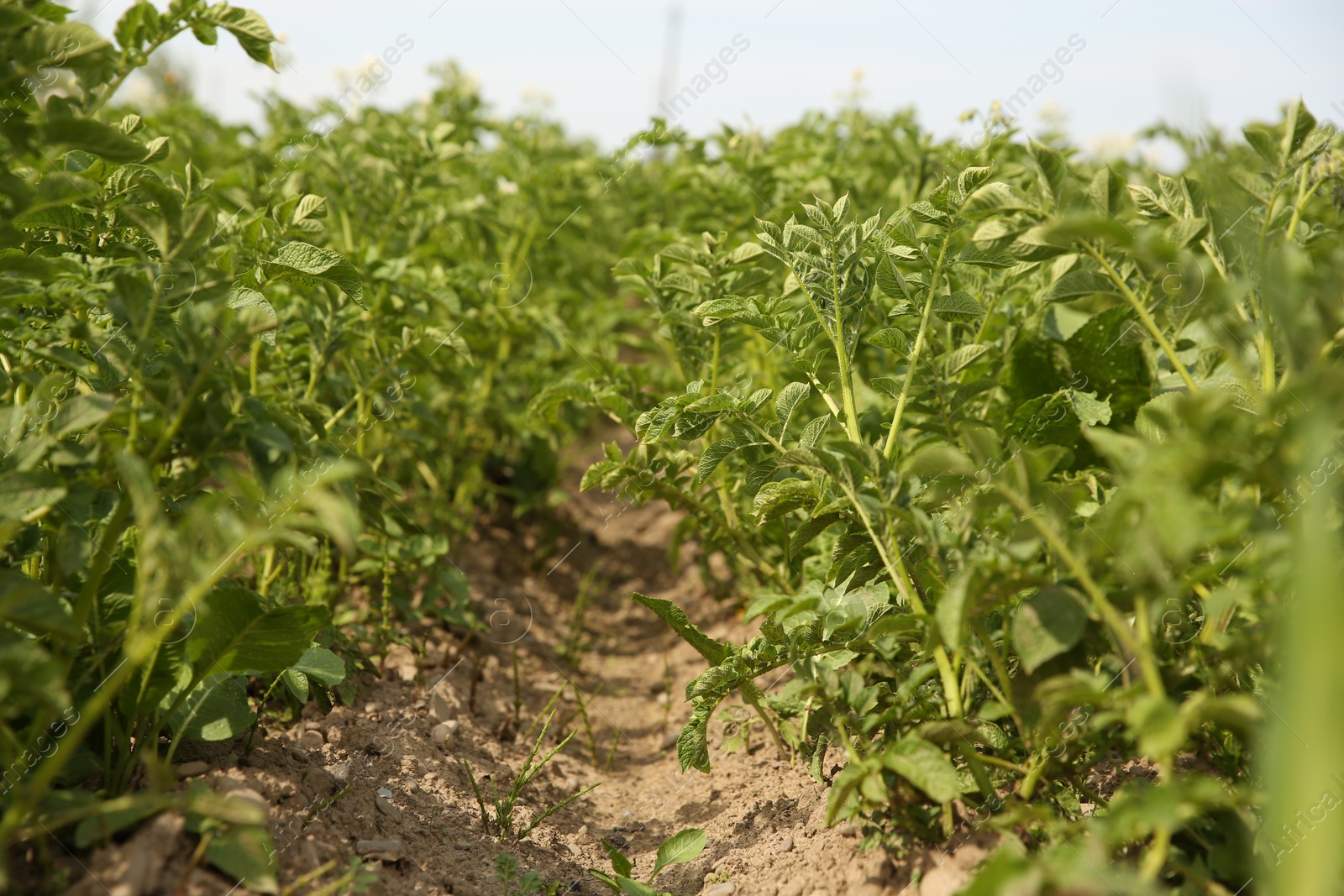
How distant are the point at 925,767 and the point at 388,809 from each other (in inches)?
45.2

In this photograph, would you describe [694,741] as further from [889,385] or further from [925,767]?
[889,385]

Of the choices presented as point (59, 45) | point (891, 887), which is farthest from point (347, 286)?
point (891, 887)

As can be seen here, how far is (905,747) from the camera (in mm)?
1479

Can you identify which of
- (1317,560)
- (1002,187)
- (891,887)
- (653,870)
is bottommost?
(653,870)

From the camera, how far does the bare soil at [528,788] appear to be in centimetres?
160

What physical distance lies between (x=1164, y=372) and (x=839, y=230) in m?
0.99

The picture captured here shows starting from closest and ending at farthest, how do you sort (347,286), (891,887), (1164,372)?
(891,887) < (347,286) < (1164,372)

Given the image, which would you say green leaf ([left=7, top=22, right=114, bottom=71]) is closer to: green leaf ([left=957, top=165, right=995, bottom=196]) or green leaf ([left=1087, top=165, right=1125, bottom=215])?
green leaf ([left=957, top=165, right=995, bottom=196])

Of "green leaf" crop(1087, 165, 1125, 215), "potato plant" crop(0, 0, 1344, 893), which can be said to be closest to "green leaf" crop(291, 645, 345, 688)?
"potato plant" crop(0, 0, 1344, 893)

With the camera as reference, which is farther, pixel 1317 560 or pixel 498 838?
pixel 498 838

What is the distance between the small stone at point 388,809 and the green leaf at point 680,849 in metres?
0.56

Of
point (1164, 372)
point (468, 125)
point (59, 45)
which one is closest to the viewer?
point (59, 45)

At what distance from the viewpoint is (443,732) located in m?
2.32

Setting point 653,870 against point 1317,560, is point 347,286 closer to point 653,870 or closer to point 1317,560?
point 653,870
